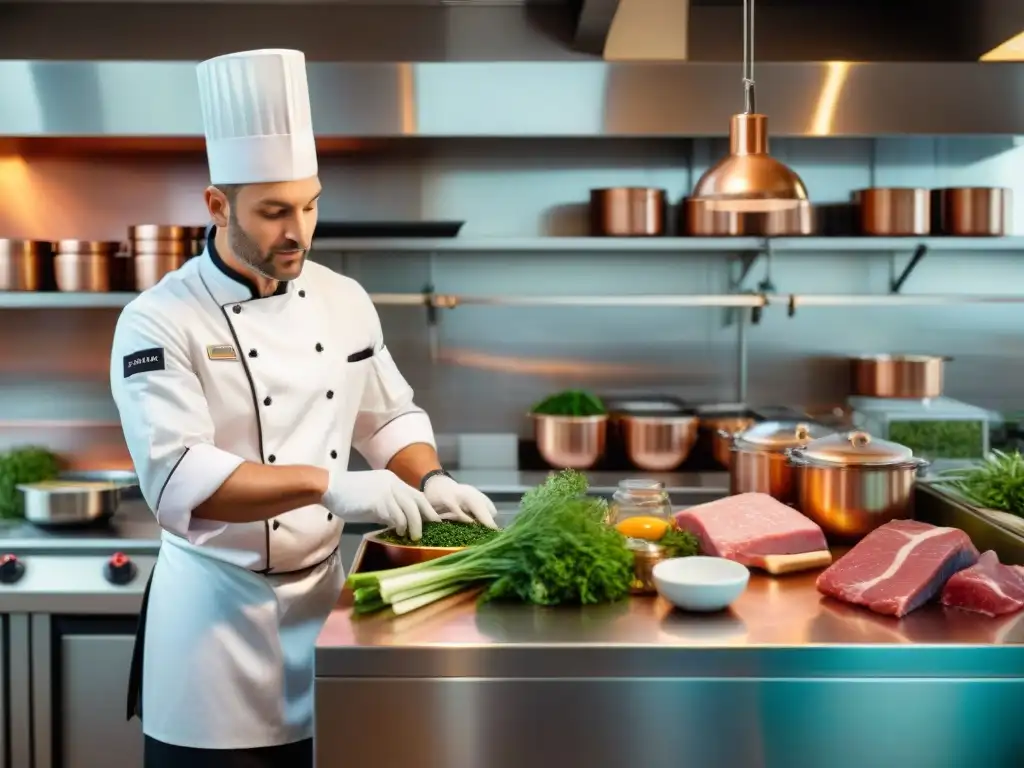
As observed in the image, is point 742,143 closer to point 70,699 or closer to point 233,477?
point 233,477

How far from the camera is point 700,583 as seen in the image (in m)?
1.66

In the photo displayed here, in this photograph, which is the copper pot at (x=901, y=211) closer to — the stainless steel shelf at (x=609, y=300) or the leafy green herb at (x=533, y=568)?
the stainless steel shelf at (x=609, y=300)

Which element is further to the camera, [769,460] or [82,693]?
[82,693]

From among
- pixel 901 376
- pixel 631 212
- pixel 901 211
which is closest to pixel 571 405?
pixel 631 212

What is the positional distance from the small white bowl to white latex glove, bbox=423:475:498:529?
0.38 m

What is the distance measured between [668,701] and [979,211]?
252 cm

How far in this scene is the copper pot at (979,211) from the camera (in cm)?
350

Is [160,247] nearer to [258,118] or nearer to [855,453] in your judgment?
[258,118]

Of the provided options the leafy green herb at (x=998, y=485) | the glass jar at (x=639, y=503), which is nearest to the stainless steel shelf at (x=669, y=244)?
the leafy green herb at (x=998, y=485)

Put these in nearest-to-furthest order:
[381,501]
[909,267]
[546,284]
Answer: [381,501] → [909,267] → [546,284]

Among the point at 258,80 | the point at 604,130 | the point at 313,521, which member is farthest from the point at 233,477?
the point at 604,130

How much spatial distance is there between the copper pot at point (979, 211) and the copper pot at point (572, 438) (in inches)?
50.2

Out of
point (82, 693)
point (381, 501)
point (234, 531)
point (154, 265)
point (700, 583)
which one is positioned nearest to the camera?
point (700, 583)

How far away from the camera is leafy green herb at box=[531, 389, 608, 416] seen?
11.6 feet
